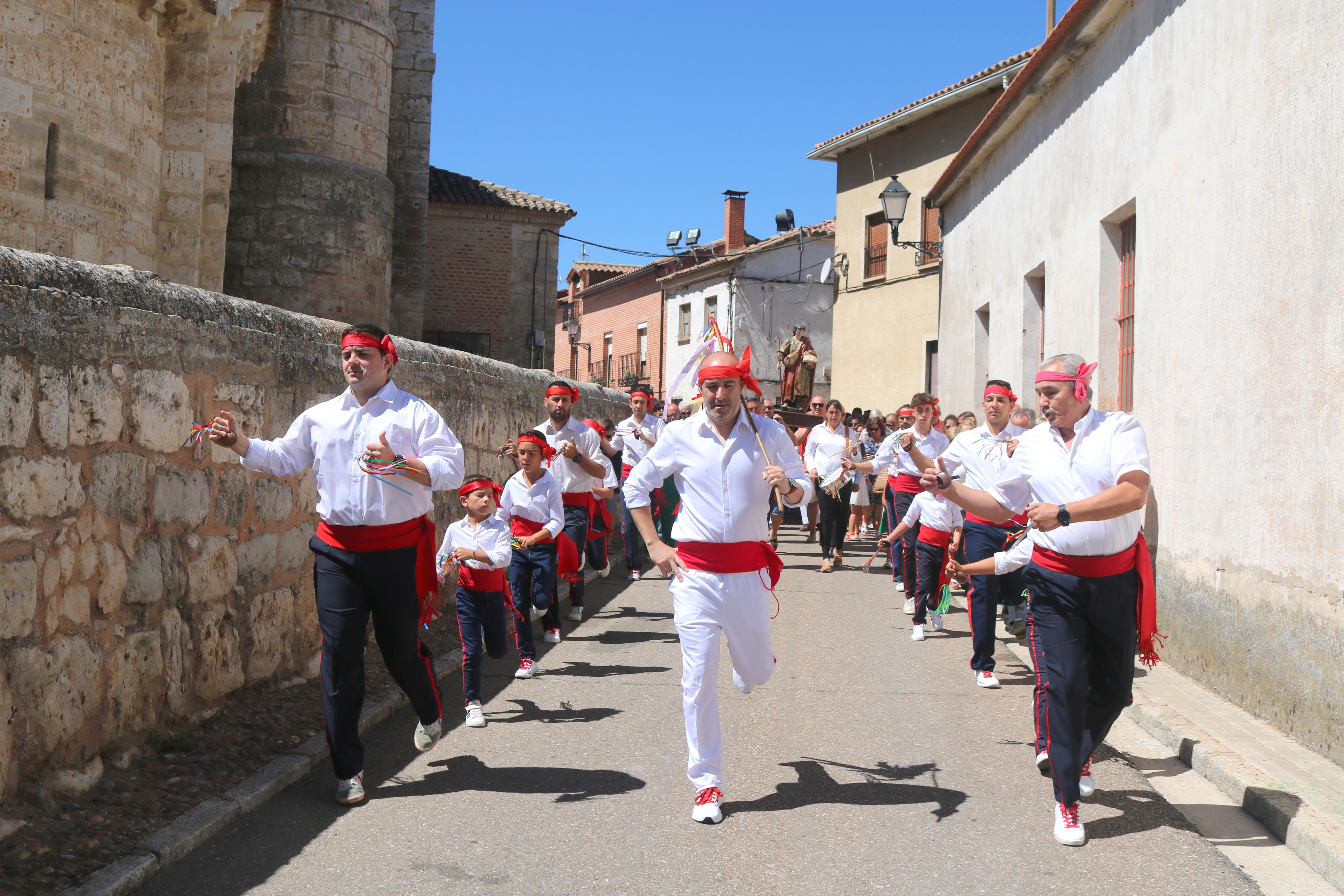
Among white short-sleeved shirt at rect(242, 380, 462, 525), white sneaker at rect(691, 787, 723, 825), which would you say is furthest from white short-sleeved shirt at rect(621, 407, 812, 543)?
white sneaker at rect(691, 787, 723, 825)

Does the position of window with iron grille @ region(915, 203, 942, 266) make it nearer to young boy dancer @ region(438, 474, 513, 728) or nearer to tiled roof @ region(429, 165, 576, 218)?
tiled roof @ region(429, 165, 576, 218)

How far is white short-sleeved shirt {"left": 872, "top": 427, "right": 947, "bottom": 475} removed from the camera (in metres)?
10.7

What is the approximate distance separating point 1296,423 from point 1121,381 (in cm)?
438

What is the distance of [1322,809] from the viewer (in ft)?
15.3

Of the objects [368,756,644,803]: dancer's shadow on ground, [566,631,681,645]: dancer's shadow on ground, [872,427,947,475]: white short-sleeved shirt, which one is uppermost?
[872,427,947,475]: white short-sleeved shirt

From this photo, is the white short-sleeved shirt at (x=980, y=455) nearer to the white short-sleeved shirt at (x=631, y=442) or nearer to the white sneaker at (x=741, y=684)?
the white sneaker at (x=741, y=684)

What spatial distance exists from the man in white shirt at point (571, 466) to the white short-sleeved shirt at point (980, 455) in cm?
260

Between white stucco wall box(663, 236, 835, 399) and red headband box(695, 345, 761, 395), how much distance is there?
3408 centimetres

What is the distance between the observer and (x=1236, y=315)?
7203 mm

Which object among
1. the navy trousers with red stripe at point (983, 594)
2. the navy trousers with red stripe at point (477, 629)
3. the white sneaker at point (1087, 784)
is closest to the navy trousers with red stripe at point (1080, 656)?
the white sneaker at point (1087, 784)

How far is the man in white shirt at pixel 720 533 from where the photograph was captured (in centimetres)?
503

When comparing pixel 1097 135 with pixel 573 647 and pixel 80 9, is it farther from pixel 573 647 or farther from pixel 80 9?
pixel 80 9

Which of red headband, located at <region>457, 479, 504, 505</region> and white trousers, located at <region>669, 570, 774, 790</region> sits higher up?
red headband, located at <region>457, 479, 504, 505</region>

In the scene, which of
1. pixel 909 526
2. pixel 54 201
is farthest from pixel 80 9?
pixel 909 526
